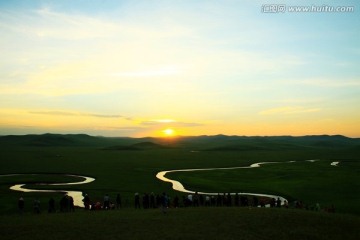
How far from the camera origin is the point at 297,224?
34031 millimetres

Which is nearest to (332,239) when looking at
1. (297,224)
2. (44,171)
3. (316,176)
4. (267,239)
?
(297,224)

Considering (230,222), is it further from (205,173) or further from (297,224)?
(205,173)

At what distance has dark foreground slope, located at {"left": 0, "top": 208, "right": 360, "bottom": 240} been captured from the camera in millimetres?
29984

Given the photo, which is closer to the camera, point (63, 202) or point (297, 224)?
point (297, 224)

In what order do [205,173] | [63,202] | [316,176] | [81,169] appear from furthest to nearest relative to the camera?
[81,169], [205,173], [316,176], [63,202]

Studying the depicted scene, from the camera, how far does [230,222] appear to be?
3369 centimetres

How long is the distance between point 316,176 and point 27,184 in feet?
197

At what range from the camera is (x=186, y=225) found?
107 feet

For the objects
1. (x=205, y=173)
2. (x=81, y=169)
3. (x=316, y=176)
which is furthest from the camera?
(x=81, y=169)

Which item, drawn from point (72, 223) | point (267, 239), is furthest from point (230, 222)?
point (72, 223)

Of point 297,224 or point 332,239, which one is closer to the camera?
point 332,239

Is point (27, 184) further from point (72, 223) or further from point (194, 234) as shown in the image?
point (194, 234)

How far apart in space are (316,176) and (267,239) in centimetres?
5805

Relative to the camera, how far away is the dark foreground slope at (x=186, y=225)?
98.4 feet
